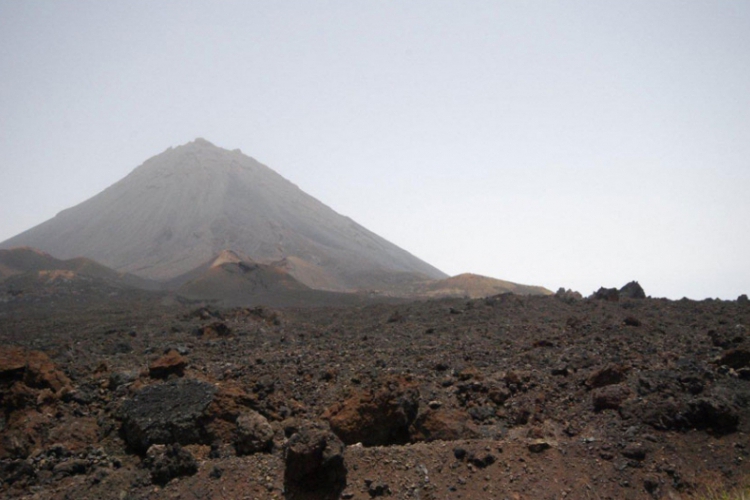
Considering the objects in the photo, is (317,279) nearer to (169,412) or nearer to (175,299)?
(175,299)

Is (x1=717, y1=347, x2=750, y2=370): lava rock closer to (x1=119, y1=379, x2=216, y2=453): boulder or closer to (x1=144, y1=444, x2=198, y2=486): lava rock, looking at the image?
(x1=119, y1=379, x2=216, y2=453): boulder

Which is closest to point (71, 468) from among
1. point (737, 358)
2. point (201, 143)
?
point (737, 358)

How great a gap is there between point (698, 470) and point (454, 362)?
Result: 13.5 feet

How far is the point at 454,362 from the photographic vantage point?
8.59 metres

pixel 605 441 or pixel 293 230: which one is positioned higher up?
pixel 293 230

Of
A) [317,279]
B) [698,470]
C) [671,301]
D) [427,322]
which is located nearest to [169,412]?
[698,470]

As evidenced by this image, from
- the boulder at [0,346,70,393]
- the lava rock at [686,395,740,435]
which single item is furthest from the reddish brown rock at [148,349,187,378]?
the lava rock at [686,395,740,435]

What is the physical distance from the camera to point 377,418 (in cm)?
548

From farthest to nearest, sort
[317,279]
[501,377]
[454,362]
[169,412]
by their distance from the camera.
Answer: [317,279] < [454,362] < [501,377] < [169,412]

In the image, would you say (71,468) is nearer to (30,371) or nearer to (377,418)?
(30,371)

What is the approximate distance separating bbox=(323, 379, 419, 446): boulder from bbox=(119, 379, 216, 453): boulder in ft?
4.57

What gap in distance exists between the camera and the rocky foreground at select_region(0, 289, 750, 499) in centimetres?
466

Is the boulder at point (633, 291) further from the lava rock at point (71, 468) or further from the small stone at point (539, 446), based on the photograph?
the lava rock at point (71, 468)

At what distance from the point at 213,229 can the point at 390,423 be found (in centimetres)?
8070
